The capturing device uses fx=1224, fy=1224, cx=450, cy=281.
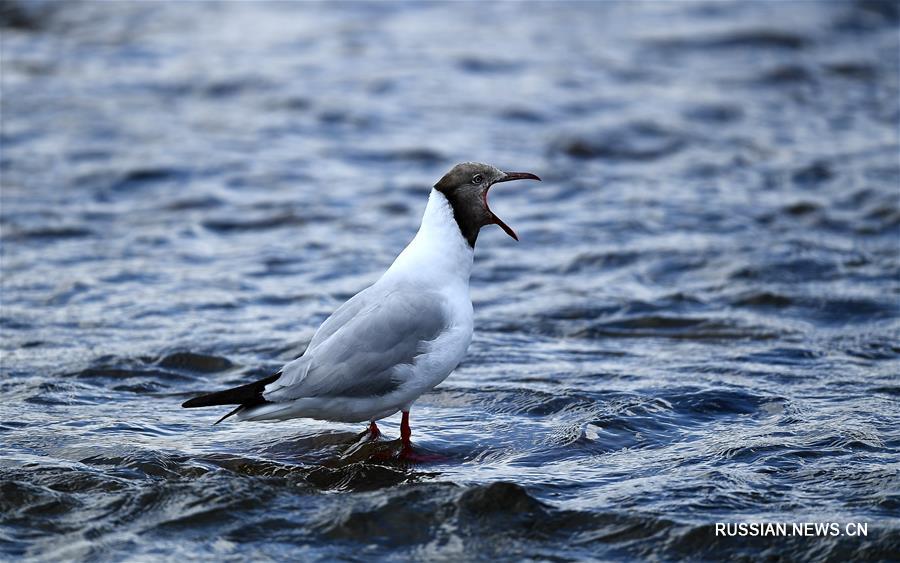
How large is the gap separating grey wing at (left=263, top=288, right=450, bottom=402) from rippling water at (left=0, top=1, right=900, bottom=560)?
431 millimetres

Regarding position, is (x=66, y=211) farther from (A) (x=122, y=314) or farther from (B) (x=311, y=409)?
(B) (x=311, y=409)

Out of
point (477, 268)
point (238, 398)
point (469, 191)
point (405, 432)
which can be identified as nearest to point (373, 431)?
point (405, 432)

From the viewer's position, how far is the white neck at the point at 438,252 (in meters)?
5.52

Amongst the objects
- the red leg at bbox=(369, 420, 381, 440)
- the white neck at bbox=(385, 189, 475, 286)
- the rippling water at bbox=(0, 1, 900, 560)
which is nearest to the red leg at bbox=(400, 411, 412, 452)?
the rippling water at bbox=(0, 1, 900, 560)

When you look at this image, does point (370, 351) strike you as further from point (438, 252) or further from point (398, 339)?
point (438, 252)

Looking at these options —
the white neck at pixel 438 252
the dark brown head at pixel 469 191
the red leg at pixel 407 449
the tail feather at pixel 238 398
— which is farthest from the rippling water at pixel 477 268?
the dark brown head at pixel 469 191

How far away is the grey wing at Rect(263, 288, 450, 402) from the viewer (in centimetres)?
518

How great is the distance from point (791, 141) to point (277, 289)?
19.5 ft

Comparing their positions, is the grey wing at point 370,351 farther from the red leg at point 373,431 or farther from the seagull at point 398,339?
the red leg at point 373,431

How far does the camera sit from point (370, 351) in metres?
5.24

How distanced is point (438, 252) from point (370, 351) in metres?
0.61

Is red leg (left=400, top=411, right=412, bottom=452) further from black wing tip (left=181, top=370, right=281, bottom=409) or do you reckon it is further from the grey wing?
black wing tip (left=181, top=370, right=281, bottom=409)

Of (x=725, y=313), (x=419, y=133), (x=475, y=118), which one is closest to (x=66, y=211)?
(x=419, y=133)

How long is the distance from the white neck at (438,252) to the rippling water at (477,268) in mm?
838
